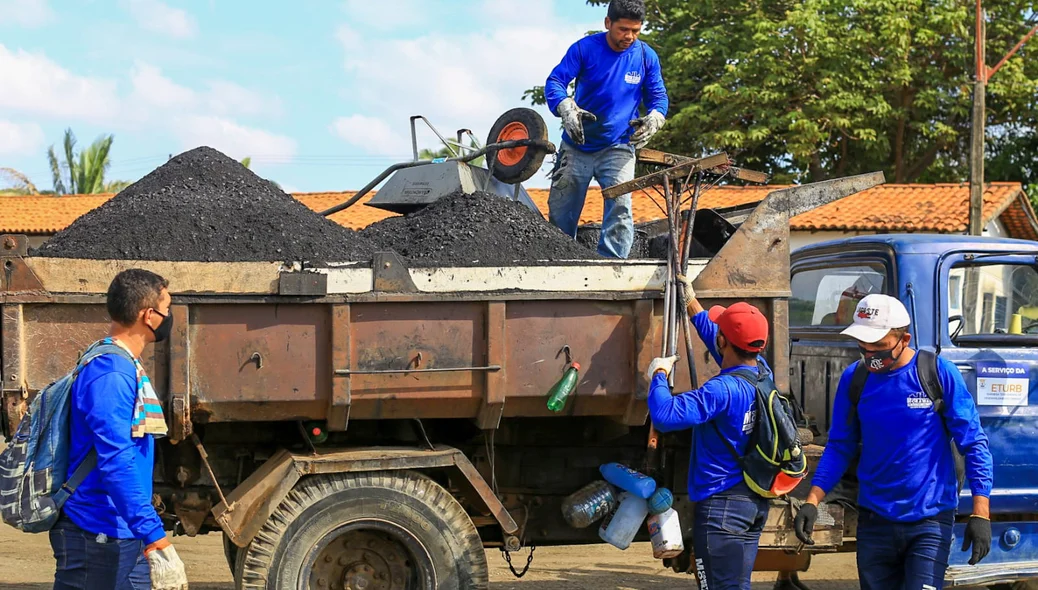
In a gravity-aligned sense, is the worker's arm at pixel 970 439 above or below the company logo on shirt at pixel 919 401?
below

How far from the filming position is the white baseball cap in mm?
4184

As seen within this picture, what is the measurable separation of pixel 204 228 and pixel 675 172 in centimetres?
214

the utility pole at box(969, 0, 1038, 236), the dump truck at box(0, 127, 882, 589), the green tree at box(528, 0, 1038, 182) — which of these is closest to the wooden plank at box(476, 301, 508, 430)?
the dump truck at box(0, 127, 882, 589)

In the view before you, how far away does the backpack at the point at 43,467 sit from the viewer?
334cm

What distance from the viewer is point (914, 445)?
4227 millimetres

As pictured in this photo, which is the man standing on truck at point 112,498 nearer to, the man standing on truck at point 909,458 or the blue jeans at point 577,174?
the man standing on truck at point 909,458

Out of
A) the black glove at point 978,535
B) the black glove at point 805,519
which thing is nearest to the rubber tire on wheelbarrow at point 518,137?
the black glove at point 805,519

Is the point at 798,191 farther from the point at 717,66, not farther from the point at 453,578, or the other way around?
the point at 717,66

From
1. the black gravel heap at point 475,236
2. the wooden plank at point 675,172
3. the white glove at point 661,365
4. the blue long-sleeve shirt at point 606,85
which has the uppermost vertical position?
the blue long-sleeve shirt at point 606,85

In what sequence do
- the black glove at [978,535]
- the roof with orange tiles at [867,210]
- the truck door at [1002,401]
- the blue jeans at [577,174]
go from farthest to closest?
the roof with orange tiles at [867,210], the blue jeans at [577,174], the truck door at [1002,401], the black glove at [978,535]

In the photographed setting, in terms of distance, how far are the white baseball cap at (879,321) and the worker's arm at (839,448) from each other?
305mm

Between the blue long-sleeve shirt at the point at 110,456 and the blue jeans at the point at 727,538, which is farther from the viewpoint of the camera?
the blue jeans at the point at 727,538

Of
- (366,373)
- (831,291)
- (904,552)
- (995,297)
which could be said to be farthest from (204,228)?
(995,297)

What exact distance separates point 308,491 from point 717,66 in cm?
1939
